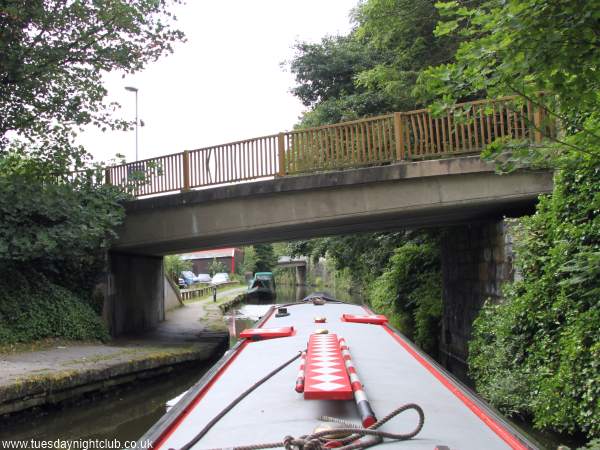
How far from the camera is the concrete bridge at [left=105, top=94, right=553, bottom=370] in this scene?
30.3 feet

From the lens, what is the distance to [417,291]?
14234mm

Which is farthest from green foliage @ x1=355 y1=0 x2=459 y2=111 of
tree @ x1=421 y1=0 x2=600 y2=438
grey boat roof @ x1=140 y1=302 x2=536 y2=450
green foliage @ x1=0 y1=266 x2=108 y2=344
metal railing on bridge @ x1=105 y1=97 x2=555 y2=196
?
grey boat roof @ x1=140 y1=302 x2=536 y2=450

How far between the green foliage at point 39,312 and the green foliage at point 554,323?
320 inches

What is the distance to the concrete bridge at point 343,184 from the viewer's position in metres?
9.23

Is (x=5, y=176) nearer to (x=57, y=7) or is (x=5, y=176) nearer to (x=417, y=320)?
(x=57, y=7)

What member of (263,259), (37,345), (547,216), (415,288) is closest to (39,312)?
(37,345)

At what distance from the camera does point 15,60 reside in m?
10.4

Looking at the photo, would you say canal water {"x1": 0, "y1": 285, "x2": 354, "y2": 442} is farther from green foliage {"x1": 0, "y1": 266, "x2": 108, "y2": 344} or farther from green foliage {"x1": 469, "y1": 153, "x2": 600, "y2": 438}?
green foliage {"x1": 469, "y1": 153, "x2": 600, "y2": 438}

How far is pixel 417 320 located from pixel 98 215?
831 centimetres

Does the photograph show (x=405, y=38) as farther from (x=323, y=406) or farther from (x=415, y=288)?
(x=323, y=406)

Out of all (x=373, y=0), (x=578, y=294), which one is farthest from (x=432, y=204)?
(x=373, y=0)

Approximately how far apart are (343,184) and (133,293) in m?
7.37

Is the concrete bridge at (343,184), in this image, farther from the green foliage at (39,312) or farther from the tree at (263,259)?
the tree at (263,259)

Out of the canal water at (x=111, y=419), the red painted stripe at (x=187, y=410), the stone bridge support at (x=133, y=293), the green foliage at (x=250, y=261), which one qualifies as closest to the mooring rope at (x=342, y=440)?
the red painted stripe at (x=187, y=410)
